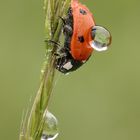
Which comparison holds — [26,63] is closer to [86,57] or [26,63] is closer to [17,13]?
[17,13]

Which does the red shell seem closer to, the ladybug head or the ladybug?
the ladybug

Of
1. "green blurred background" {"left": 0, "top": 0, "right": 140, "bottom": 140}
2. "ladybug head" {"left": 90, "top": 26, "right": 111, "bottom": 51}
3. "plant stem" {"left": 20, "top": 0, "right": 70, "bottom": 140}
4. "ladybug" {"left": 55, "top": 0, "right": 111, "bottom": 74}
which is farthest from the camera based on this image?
"green blurred background" {"left": 0, "top": 0, "right": 140, "bottom": 140}

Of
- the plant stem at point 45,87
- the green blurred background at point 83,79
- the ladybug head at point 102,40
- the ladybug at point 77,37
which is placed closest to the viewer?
the plant stem at point 45,87

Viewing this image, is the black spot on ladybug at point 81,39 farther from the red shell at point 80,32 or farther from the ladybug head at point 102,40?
the ladybug head at point 102,40

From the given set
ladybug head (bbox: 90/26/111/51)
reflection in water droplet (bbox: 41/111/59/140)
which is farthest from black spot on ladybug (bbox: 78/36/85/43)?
reflection in water droplet (bbox: 41/111/59/140)

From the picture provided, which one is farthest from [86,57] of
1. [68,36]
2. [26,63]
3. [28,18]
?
[28,18]

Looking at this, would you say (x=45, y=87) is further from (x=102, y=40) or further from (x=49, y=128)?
(x=102, y=40)

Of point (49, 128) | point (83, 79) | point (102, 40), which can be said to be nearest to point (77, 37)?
point (102, 40)

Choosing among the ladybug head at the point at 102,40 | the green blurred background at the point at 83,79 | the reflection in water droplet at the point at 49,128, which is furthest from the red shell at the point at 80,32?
the green blurred background at the point at 83,79
